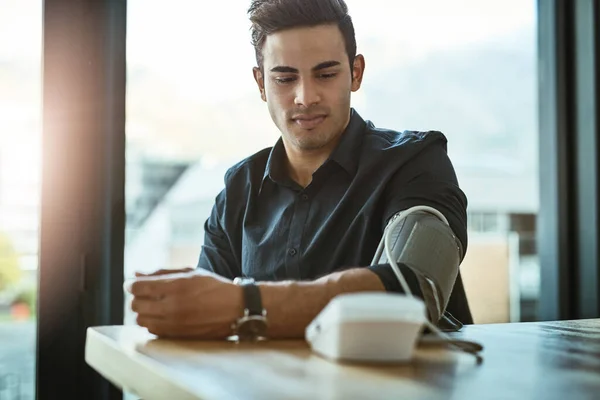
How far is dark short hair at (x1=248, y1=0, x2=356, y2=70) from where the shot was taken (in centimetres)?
181

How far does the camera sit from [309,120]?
1820 millimetres

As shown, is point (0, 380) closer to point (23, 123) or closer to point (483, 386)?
point (23, 123)

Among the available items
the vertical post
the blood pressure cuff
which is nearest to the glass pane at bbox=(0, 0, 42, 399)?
the vertical post

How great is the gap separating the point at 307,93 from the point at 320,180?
213 millimetres

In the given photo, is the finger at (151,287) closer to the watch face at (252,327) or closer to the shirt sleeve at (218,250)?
the watch face at (252,327)

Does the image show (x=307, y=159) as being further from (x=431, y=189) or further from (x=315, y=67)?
(x=431, y=189)

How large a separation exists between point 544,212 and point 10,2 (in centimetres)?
207

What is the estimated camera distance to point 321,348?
896 mm

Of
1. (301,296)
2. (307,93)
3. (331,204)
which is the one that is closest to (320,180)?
(331,204)

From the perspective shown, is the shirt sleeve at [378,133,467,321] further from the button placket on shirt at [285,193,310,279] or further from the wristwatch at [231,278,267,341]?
the wristwatch at [231,278,267,341]

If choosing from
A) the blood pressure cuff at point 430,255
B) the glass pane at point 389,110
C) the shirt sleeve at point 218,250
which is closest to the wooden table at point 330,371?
the blood pressure cuff at point 430,255

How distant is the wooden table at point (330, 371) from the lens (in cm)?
70

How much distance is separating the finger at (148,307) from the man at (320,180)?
372mm

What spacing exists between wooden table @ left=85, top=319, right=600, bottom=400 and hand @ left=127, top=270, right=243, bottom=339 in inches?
1.1
